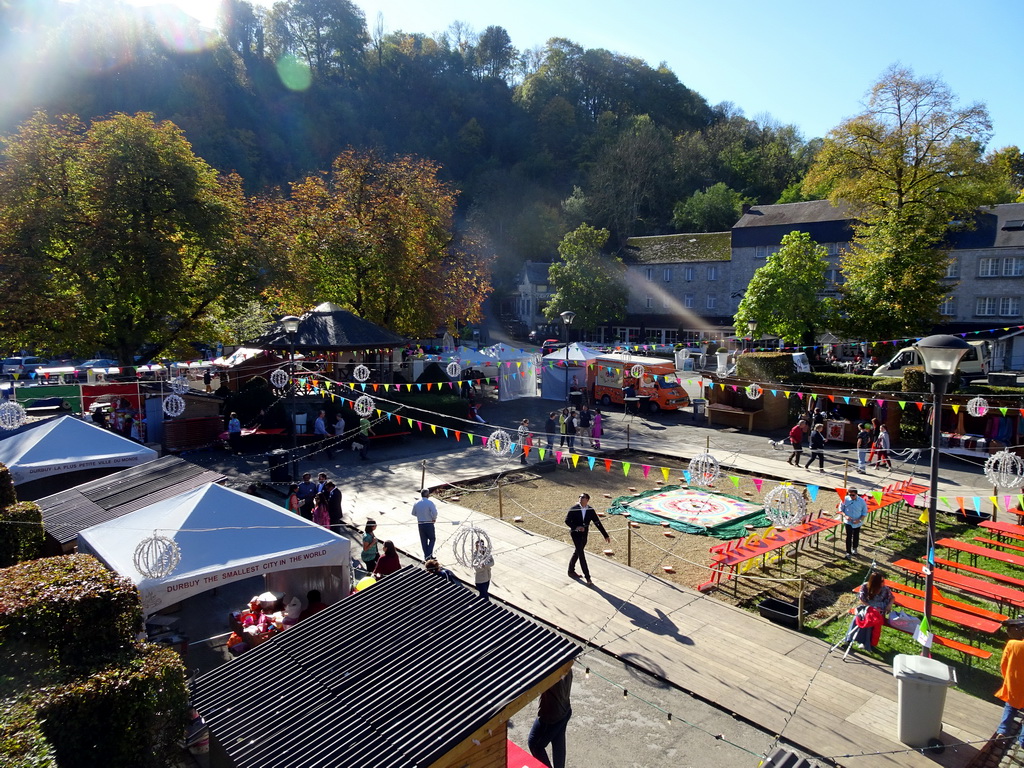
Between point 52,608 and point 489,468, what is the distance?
537 inches

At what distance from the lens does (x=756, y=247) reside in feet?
158

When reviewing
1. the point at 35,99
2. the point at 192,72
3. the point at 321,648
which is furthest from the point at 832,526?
the point at 192,72

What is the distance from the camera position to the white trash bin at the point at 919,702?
6613mm

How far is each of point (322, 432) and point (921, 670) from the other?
18183 millimetres

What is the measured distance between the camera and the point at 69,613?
610 cm

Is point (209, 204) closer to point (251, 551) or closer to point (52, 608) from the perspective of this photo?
point (251, 551)

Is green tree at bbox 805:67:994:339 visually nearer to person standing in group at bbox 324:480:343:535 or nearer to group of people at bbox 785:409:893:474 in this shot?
group of people at bbox 785:409:893:474

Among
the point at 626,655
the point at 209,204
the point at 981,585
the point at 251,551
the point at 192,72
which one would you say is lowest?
the point at 626,655

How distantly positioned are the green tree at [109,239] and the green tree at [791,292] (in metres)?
26.3

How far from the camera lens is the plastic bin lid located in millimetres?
6473

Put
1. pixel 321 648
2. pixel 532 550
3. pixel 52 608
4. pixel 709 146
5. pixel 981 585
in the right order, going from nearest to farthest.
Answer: pixel 321 648
pixel 52 608
pixel 981 585
pixel 532 550
pixel 709 146

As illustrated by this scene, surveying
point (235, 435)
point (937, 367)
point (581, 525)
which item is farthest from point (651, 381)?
point (937, 367)

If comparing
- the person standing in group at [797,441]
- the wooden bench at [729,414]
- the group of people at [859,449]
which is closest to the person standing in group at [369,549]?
the group of people at [859,449]

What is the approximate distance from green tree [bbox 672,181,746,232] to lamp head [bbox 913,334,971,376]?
63.4 m
